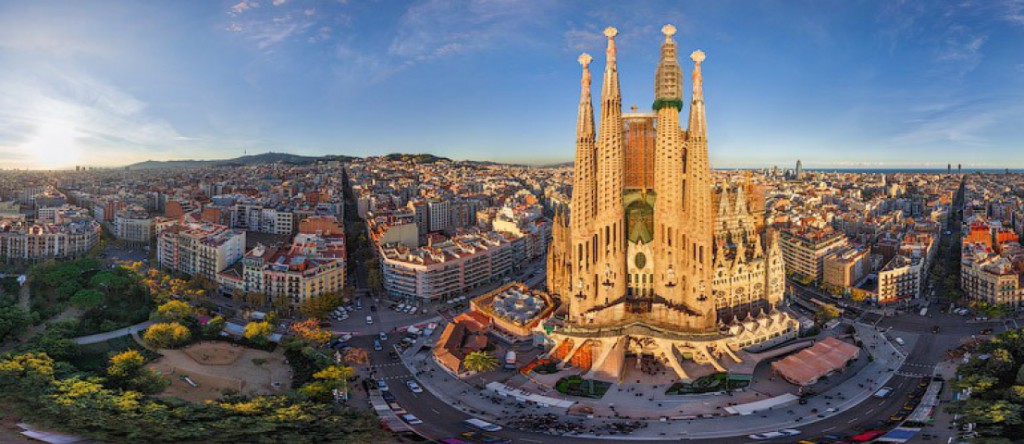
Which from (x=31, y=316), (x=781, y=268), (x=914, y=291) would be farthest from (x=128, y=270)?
(x=914, y=291)

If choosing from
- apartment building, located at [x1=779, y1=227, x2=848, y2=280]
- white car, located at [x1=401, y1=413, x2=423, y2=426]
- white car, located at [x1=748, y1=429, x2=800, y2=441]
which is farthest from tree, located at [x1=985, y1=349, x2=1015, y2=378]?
white car, located at [x1=401, y1=413, x2=423, y2=426]

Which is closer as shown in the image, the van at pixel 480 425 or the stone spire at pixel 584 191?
the van at pixel 480 425

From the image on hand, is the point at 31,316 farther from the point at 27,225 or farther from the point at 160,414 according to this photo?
the point at 27,225

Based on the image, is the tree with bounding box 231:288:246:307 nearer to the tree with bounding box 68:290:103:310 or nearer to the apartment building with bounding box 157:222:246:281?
the apartment building with bounding box 157:222:246:281

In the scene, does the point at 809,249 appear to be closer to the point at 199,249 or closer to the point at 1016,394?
the point at 1016,394

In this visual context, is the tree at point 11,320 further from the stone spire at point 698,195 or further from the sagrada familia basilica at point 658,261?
the stone spire at point 698,195

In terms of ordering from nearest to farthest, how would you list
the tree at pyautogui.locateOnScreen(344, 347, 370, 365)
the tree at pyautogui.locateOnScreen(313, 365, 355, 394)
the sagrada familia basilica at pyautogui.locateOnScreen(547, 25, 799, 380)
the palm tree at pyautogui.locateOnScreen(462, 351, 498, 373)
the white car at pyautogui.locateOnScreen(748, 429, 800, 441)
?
1. the white car at pyautogui.locateOnScreen(748, 429, 800, 441)
2. the tree at pyautogui.locateOnScreen(313, 365, 355, 394)
3. the palm tree at pyautogui.locateOnScreen(462, 351, 498, 373)
4. the sagrada familia basilica at pyautogui.locateOnScreen(547, 25, 799, 380)
5. the tree at pyautogui.locateOnScreen(344, 347, 370, 365)

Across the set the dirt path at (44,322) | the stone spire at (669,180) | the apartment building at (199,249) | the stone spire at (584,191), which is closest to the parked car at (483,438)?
the stone spire at (584,191)
